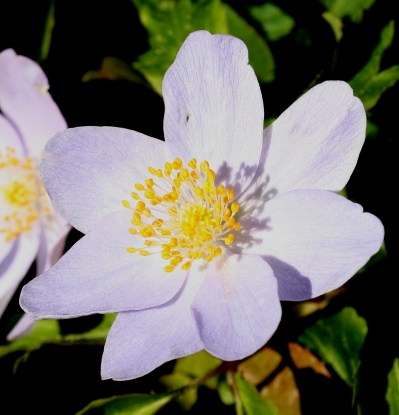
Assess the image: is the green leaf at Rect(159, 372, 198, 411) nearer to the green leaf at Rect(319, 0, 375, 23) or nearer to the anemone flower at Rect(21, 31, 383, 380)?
the anemone flower at Rect(21, 31, 383, 380)

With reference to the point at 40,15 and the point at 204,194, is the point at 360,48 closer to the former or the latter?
the point at 204,194

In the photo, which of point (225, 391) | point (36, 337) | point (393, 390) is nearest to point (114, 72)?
point (36, 337)

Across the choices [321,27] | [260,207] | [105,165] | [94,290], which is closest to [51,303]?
[94,290]

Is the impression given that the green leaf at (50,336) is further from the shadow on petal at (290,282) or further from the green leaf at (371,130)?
the green leaf at (371,130)

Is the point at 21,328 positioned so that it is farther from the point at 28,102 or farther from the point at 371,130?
the point at 371,130

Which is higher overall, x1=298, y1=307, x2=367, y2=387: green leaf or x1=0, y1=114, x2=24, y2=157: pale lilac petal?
x1=0, y1=114, x2=24, y2=157: pale lilac petal

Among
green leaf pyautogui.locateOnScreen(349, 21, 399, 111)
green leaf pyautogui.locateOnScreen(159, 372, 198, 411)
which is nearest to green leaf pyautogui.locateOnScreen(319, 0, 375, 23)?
green leaf pyautogui.locateOnScreen(349, 21, 399, 111)
